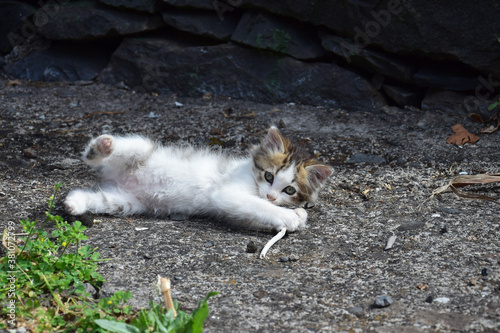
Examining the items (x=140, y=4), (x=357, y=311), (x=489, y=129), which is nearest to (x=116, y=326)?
(x=357, y=311)

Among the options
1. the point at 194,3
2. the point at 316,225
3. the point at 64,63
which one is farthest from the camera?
the point at 64,63

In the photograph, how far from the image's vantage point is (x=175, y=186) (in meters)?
3.91

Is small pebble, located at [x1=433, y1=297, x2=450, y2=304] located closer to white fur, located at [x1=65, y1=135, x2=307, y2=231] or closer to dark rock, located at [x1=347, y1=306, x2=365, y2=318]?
dark rock, located at [x1=347, y1=306, x2=365, y2=318]

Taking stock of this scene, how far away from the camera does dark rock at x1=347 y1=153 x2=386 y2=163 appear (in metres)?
4.78

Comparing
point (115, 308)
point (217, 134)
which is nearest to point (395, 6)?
point (217, 134)

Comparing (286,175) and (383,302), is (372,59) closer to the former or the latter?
(286,175)

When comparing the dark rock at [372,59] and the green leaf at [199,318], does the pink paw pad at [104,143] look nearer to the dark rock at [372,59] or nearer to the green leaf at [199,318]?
the green leaf at [199,318]

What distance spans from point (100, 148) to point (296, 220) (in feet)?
4.84

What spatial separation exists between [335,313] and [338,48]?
3804mm

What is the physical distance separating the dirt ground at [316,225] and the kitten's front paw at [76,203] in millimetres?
168

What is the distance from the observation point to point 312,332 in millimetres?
2350

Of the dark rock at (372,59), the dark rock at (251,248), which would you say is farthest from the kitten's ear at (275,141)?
the dark rock at (372,59)

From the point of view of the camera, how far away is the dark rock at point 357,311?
8.18 feet

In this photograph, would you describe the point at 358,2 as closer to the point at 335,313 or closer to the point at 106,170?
the point at 106,170
